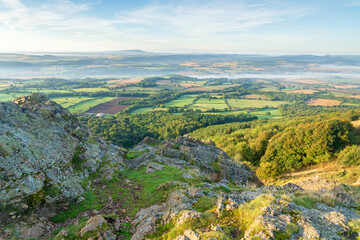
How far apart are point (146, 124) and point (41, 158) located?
104916 millimetres

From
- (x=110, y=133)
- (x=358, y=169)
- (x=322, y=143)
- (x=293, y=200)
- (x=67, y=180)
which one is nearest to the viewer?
(x=293, y=200)

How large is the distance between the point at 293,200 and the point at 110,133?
9670cm

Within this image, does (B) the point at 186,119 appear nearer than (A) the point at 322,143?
No

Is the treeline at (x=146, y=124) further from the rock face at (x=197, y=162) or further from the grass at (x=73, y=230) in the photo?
the grass at (x=73, y=230)

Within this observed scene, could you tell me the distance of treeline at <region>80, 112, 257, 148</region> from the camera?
333 feet

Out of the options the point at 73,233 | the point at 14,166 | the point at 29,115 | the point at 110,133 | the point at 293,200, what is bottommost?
the point at 110,133

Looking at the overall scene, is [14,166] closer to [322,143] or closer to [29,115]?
[29,115]

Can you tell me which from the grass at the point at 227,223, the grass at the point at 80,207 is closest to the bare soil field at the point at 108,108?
the grass at the point at 80,207

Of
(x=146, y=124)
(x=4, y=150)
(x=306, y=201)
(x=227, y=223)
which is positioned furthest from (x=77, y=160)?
(x=146, y=124)

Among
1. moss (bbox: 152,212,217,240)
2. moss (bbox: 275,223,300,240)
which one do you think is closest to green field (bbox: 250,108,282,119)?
moss (bbox: 275,223,300,240)

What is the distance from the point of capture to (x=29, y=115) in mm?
22609

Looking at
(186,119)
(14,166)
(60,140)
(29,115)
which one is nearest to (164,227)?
(14,166)

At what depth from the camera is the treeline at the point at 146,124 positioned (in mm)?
101625

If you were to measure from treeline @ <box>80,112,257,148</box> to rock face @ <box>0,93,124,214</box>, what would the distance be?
68727 mm
